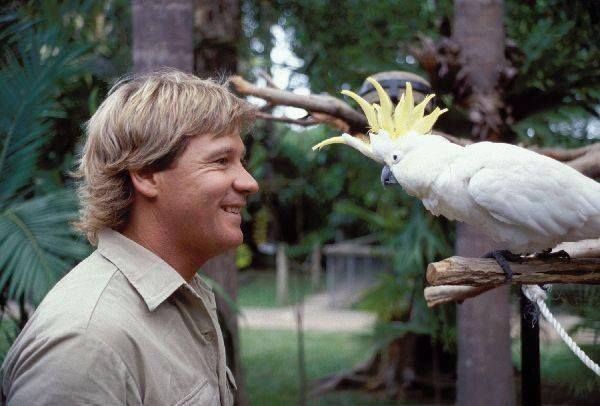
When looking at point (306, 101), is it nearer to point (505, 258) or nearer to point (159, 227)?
point (505, 258)

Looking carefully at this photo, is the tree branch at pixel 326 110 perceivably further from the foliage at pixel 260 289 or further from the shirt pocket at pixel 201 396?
the foliage at pixel 260 289

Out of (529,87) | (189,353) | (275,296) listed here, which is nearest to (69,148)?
(529,87)

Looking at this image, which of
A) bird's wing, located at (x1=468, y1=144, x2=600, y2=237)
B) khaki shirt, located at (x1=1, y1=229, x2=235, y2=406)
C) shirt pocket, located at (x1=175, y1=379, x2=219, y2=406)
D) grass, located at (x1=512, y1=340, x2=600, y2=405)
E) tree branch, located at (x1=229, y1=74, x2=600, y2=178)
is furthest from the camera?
grass, located at (x1=512, y1=340, x2=600, y2=405)

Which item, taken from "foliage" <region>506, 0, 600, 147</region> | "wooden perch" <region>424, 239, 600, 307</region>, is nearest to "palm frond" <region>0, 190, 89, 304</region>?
"wooden perch" <region>424, 239, 600, 307</region>

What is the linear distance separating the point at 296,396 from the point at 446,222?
2.18 metres

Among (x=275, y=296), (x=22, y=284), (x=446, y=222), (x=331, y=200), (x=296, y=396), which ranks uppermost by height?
(x=22, y=284)

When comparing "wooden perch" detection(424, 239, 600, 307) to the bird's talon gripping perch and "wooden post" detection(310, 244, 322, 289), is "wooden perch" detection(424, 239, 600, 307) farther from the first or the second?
"wooden post" detection(310, 244, 322, 289)

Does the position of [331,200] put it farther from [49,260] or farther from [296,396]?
[49,260]

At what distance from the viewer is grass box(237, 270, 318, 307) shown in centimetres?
1090

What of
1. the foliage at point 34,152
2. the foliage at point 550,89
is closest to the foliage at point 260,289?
the foliage at point 550,89

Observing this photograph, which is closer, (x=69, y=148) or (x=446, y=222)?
(x=69, y=148)

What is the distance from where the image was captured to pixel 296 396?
573 centimetres

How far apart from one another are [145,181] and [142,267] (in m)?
0.14

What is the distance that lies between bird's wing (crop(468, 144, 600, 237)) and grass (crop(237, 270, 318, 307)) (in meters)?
8.87
